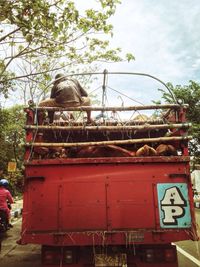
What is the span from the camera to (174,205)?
4410 millimetres

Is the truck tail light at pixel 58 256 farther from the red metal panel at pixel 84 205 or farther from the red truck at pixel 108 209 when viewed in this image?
the red metal panel at pixel 84 205

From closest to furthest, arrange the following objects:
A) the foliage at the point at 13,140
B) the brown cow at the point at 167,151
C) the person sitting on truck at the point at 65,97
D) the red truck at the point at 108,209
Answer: the red truck at the point at 108,209 < the brown cow at the point at 167,151 < the person sitting on truck at the point at 65,97 < the foliage at the point at 13,140

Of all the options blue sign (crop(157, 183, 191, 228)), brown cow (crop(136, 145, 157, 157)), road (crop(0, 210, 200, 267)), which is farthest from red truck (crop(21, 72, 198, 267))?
road (crop(0, 210, 200, 267))

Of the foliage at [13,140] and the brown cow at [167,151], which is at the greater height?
the foliage at [13,140]

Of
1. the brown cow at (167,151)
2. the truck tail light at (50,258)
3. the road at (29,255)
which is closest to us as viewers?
the truck tail light at (50,258)

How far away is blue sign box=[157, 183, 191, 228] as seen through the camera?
4363mm

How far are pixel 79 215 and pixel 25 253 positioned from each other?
4.41 metres

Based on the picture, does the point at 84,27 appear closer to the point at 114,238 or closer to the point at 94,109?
the point at 94,109

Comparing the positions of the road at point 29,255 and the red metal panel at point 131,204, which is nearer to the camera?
the red metal panel at point 131,204

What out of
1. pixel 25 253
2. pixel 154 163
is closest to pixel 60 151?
pixel 154 163

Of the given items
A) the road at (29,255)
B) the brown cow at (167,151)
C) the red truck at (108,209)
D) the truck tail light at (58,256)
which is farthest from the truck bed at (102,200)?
the road at (29,255)

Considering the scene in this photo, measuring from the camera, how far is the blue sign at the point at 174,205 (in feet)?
14.3

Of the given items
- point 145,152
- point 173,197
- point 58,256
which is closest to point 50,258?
point 58,256

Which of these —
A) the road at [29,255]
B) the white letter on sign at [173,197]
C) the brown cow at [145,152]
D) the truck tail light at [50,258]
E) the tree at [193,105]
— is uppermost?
the tree at [193,105]
